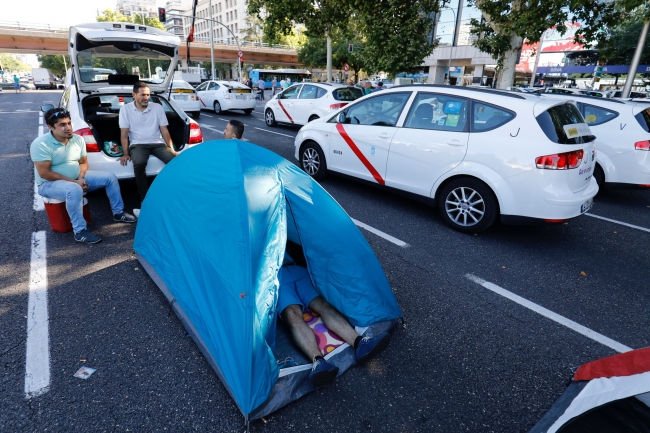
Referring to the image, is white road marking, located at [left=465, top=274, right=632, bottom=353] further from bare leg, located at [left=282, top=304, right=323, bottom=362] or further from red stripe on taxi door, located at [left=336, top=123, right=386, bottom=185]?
red stripe on taxi door, located at [left=336, top=123, right=386, bottom=185]

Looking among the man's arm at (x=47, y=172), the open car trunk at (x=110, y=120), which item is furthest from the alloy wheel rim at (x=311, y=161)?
the man's arm at (x=47, y=172)

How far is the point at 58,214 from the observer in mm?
4133

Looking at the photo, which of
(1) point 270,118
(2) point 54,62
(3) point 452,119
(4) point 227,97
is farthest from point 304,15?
(2) point 54,62

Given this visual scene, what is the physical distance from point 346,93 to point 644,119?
24.5 feet

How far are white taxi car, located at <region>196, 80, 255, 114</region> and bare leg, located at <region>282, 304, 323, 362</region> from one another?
47.5 ft

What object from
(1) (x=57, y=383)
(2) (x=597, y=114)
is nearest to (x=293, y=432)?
(1) (x=57, y=383)

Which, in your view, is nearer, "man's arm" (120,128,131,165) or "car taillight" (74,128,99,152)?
"car taillight" (74,128,99,152)

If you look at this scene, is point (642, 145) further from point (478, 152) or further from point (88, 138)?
point (88, 138)

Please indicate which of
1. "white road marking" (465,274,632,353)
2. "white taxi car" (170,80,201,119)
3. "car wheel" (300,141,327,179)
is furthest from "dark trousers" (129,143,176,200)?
"white taxi car" (170,80,201,119)

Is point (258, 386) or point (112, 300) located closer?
point (258, 386)

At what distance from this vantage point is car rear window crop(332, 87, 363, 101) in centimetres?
1108

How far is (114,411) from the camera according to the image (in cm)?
208

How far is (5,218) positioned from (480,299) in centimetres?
556

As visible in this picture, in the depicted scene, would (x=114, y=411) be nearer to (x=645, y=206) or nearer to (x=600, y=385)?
(x=600, y=385)
